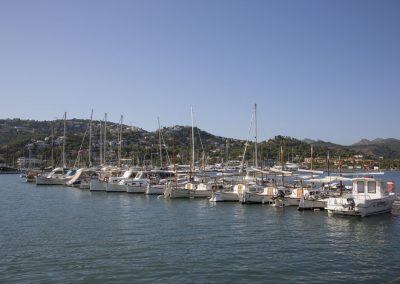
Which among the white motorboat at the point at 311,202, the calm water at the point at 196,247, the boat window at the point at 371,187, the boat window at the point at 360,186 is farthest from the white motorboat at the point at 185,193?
the boat window at the point at 371,187

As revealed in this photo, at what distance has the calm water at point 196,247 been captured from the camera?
21500 mm

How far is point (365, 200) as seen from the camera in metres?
41.4

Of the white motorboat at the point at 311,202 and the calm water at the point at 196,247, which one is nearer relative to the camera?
the calm water at the point at 196,247

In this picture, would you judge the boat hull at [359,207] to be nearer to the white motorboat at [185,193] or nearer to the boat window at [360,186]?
the boat window at [360,186]

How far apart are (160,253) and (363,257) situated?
11794 millimetres

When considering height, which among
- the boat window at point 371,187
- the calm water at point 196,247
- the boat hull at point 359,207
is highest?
the boat window at point 371,187

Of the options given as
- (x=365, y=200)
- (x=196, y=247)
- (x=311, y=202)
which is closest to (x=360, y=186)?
(x=365, y=200)

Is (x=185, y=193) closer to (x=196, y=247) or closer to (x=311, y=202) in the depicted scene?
(x=311, y=202)

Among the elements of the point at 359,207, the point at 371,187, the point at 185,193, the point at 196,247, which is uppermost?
the point at 371,187

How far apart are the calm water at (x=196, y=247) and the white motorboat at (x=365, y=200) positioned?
91 cm

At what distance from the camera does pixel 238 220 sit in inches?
1563

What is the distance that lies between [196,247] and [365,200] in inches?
832

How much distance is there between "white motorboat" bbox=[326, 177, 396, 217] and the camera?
135ft

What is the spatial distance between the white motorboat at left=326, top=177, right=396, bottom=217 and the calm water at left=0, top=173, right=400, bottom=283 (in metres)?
0.91
